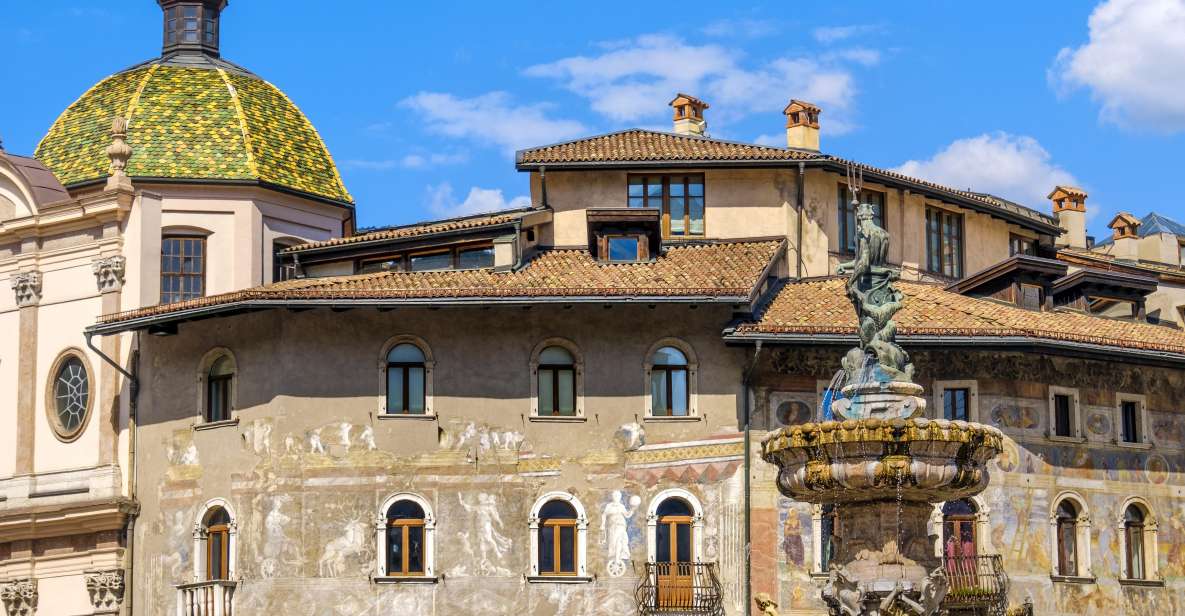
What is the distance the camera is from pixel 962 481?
26.2m

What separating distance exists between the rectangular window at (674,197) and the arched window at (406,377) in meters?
6.56

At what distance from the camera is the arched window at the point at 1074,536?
44281mm

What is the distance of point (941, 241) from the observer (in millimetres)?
51438

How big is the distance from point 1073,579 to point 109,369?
735 inches

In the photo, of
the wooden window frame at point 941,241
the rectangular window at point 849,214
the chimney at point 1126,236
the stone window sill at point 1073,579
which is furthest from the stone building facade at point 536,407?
the chimney at point 1126,236

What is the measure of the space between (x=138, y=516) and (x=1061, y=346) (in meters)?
17.5

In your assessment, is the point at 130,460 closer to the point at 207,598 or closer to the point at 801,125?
the point at 207,598

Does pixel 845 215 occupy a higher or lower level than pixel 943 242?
higher

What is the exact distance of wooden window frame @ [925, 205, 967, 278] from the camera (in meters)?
51.0

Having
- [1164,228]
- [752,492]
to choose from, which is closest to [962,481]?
[752,492]

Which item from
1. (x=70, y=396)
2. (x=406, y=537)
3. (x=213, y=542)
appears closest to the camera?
(x=406, y=537)

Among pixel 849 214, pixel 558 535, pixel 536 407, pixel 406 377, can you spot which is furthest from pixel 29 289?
pixel 849 214

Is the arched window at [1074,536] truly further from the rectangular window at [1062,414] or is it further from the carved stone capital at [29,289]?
the carved stone capital at [29,289]

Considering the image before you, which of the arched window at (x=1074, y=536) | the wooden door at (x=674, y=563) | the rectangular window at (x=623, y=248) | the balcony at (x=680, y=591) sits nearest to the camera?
the balcony at (x=680, y=591)
